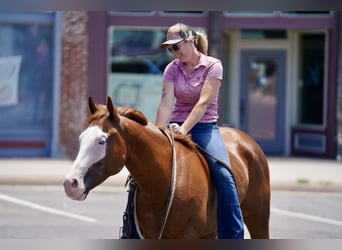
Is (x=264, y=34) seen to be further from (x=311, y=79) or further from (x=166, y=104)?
(x=166, y=104)

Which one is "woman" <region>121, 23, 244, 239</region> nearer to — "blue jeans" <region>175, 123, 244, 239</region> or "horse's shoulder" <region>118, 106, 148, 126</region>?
"blue jeans" <region>175, 123, 244, 239</region>

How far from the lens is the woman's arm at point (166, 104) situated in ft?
18.7

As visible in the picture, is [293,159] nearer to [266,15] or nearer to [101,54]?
[266,15]

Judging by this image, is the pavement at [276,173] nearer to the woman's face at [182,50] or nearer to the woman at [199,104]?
the woman at [199,104]

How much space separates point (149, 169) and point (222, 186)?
24.1 inches

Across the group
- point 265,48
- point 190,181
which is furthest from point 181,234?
point 265,48

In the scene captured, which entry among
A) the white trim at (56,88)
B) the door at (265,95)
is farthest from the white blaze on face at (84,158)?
the door at (265,95)

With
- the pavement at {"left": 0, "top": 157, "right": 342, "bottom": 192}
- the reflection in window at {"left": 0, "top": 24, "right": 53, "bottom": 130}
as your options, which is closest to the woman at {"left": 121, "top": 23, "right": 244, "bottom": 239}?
the pavement at {"left": 0, "top": 157, "right": 342, "bottom": 192}

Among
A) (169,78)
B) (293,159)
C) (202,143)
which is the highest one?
(169,78)

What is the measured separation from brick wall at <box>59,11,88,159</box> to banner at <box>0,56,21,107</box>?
3.28ft

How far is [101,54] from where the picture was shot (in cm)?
1731

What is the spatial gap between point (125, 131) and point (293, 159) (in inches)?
513
